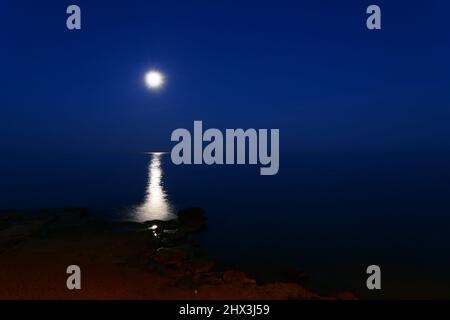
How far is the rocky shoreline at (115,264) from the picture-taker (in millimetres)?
18609

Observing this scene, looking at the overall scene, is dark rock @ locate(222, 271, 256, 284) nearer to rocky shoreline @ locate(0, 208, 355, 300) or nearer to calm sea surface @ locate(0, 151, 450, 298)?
rocky shoreline @ locate(0, 208, 355, 300)

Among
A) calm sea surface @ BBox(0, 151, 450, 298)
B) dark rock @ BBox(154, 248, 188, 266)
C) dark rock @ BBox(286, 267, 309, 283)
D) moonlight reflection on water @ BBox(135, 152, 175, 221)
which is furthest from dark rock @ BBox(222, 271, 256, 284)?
moonlight reflection on water @ BBox(135, 152, 175, 221)

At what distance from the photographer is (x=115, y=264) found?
23.6 metres

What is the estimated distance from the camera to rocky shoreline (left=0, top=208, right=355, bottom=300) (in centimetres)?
1861

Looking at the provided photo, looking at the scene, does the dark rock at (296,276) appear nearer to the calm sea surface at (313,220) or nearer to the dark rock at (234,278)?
the calm sea surface at (313,220)

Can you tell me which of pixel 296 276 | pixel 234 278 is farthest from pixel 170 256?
pixel 296 276

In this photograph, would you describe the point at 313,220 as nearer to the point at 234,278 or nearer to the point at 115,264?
the point at 234,278

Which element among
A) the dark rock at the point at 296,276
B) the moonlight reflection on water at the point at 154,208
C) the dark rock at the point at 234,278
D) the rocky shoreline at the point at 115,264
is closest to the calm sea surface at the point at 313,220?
the moonlight reflection on water at the point at 154,208

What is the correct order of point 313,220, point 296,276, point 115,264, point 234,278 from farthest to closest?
point 313,220
point 296,276
point 115,264
point 234,278

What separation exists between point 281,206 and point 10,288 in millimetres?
47909

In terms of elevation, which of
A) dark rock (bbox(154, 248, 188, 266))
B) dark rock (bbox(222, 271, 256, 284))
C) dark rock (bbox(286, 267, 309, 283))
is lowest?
dark rock (bbox(286, 267, 309, 283))

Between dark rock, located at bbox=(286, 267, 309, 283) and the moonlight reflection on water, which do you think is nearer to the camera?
dark rock, located at bbox=(286, 267, 309, 283)

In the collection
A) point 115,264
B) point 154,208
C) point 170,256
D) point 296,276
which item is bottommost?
point 296,276
